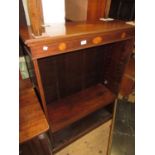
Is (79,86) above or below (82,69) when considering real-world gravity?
below

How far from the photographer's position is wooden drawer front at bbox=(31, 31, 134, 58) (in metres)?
0.83

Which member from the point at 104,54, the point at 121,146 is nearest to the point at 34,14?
the point at 104,54

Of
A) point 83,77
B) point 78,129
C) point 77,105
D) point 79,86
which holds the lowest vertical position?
point 78,129

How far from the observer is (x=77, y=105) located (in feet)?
4.98

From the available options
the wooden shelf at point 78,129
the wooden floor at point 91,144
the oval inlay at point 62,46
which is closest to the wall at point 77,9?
the oval inlay at point 62,46

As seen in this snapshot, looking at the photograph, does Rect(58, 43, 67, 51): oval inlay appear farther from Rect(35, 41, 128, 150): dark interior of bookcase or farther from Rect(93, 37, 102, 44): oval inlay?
Rect(35, 41, 128, 150): dark interior of bookcase

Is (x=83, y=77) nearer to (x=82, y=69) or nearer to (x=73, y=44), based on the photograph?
(x=82, y=69)

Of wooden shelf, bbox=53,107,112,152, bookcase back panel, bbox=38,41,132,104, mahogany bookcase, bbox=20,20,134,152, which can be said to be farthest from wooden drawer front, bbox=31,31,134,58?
wooden shelf, bbox=53,107,112,152

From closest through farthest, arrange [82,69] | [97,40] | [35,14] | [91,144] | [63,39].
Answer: [35,14]
[63,39]
[97,40]
[91,144]
[82,69]

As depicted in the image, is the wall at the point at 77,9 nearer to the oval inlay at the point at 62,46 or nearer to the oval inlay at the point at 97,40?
the oval inlay at the point at 97,40

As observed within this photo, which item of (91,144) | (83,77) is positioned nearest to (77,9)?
(83,77)

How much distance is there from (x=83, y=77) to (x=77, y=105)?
36 cm
